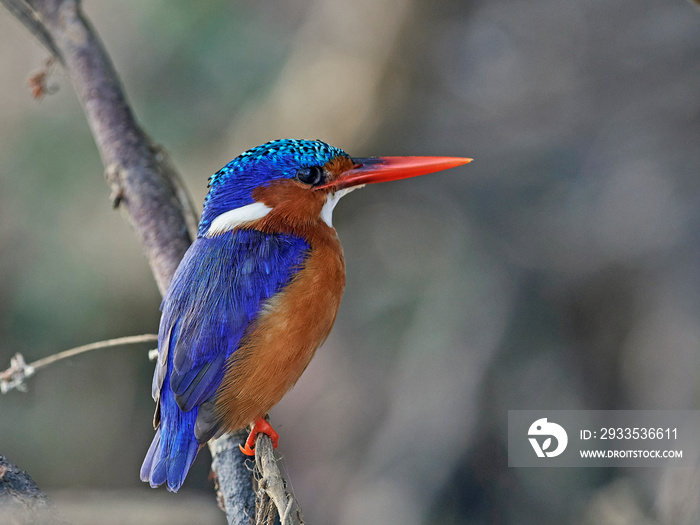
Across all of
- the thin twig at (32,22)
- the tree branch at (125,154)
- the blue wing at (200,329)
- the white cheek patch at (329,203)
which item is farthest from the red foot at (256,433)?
the thin twig at (32,22)

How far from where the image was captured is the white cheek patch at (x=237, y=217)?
5.52 ft

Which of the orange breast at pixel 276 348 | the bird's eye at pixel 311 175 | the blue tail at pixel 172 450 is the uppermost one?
the bird's eye at pixel 311 175

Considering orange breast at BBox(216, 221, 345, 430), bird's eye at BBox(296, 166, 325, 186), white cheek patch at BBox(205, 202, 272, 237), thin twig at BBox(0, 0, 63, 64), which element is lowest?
orange breast at BBox(216, 221, 345, 430)

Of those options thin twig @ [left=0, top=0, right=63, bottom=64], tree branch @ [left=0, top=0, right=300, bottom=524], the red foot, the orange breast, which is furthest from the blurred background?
thin twig @ [left=0, top=0, right=63, bottom=64]

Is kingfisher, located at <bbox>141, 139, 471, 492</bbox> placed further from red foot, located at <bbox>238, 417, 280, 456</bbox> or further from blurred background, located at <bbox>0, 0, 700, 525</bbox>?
blurred background, located at <bbox>0, 0, 700, 525</bbox>

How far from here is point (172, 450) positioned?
1.51 m

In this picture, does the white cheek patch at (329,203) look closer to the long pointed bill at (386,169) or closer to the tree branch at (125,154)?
the long pointed bill at (386,169)

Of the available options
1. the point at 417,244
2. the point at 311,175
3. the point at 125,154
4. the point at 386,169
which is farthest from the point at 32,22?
the point at 417,244

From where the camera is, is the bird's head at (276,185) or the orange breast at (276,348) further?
the bird's head at (276,185)

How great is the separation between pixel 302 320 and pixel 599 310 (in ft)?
4.94

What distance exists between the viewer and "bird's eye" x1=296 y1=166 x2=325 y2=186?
5.65ft

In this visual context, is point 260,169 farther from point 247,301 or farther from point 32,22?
point 32,22

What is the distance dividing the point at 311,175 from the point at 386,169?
0.21 m

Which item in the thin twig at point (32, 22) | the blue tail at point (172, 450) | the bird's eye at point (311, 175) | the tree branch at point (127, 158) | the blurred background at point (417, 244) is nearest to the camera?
the blue tail at point (172, 450)
